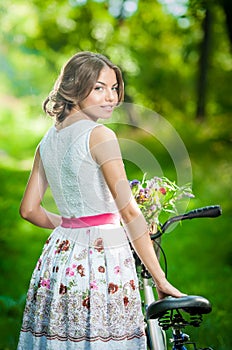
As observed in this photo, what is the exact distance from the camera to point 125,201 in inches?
77.4

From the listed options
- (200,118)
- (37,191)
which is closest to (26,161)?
(200,118)

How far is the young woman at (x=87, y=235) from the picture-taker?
2.00 metres

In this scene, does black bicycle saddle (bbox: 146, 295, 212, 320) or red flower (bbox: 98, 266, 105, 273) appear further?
red flower (bbox: 98, 266, 105, 273)

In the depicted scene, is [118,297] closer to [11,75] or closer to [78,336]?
[78,336]

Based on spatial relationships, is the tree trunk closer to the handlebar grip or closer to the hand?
the handlebar grip

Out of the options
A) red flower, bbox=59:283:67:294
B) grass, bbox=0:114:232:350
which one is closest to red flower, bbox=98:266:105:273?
red flower, bbox=59:283:67:294

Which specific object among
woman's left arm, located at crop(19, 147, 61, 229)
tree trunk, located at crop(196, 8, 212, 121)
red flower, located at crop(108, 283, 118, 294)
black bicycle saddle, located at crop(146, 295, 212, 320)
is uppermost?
tree trunk, located at crop(196, 8, 212, 121)

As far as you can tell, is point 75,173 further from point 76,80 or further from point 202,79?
point 202,79

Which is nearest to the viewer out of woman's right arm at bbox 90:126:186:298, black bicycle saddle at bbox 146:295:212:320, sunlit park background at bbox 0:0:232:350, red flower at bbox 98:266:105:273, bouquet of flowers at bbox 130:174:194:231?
black bicycle saddle at bbox 146:295:212:320

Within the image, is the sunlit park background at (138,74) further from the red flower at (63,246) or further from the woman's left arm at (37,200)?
the red flower at (63,246)

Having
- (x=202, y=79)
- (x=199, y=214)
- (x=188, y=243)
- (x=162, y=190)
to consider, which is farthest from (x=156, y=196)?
(x=202, y=79)

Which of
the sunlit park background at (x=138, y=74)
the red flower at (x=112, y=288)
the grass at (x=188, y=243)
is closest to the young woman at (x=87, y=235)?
the red flower at (x=112, y=288)

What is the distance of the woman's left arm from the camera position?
2229mm

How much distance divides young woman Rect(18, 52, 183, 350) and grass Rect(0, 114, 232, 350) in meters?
1.89
